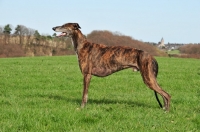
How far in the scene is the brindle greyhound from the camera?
838 centimetres

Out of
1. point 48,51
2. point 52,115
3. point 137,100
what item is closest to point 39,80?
point 137,100

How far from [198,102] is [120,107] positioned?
3013 millimetres

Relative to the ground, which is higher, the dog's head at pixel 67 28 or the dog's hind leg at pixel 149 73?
the dog's head at pixel 67 28

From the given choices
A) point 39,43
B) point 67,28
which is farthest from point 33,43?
point 67,28

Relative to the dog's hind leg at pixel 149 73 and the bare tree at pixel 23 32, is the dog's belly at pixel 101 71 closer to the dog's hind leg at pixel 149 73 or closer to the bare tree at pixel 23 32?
the dog's hind leg at pixel 149 73

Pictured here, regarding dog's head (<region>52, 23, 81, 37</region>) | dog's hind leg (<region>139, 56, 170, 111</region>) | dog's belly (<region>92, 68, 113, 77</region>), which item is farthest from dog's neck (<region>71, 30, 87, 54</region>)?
dog's hind leg (<region>139, 56, 170, 111</region>)

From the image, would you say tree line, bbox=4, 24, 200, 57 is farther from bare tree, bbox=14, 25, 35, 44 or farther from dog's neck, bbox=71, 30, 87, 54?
dog's neck, bbox=71, 30, 87, 54

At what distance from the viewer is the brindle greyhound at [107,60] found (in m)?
8.38

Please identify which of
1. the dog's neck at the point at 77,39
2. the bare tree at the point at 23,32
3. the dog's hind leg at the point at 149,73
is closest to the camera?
the dog's hind leg at the point at 149,73

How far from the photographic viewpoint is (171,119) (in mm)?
7336

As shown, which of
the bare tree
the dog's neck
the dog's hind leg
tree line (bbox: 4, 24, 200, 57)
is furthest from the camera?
the bare tree

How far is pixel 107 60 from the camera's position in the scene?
348 inches

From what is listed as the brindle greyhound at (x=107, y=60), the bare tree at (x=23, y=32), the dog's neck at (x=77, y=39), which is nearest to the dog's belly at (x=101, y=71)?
the brindle greyhound at (x=107, y=60)

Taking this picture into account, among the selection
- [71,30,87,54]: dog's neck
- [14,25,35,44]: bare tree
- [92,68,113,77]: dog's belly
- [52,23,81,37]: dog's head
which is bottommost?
[92,68,113,77]: dog's belly
